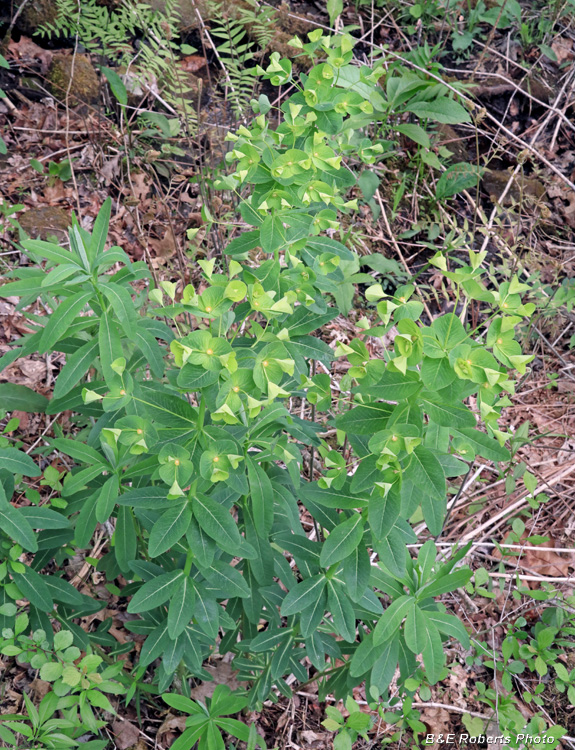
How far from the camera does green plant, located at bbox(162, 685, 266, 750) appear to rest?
1.88 metres

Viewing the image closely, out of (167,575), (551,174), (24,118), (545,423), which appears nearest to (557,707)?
(545,423)

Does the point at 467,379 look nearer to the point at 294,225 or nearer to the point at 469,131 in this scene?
the point at 294,225

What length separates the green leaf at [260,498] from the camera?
5.38 feet

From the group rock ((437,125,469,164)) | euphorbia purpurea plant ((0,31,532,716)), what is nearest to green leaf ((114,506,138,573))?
euphorbia purpurea plant ((0,31,532,716))

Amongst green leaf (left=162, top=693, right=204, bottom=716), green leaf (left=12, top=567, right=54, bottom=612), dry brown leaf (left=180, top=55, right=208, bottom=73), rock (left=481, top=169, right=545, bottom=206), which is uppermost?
dry brown leaf (left=180, top=55, right=208, bottom=73)

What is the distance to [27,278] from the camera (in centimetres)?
181

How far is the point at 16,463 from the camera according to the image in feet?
5.63

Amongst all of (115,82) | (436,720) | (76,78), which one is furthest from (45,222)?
(436,720)

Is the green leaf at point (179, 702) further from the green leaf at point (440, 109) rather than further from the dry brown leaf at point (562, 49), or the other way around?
the dry brown leaf at point (562, 49)

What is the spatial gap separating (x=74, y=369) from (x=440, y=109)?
306 centimetres

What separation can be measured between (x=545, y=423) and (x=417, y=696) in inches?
70.4

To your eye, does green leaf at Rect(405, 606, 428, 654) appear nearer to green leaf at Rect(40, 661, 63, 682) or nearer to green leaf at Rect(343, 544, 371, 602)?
green leaf at Rect(343, 544, 371, 602)

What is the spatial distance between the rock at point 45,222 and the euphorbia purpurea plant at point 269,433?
5.32 feet

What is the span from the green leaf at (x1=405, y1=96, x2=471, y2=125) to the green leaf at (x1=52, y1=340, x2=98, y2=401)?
2.88m
